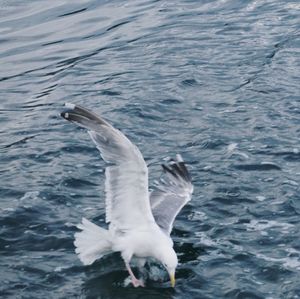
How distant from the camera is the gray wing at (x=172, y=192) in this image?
9648mm

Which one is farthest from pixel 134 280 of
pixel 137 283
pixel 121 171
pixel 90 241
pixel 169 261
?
pixel 121 171

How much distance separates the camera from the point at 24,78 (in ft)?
50.6

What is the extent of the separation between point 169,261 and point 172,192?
165cm

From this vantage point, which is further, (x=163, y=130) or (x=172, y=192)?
(x=163, y=130)

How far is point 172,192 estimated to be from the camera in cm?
1009

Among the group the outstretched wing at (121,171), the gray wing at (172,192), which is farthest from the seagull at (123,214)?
the gray wing at (172,192)

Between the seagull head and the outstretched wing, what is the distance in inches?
15.2

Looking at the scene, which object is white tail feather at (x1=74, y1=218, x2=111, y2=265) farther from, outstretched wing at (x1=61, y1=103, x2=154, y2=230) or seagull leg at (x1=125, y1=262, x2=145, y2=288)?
seagull leg at (x1=125, y1=262, x2=145, y2=288)

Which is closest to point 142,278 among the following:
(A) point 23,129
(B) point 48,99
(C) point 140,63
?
(A) point 23,129

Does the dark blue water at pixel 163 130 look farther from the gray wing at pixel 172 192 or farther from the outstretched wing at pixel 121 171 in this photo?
the outstretched wing at pixel 121 171

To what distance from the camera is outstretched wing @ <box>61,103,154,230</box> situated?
27.7 ft

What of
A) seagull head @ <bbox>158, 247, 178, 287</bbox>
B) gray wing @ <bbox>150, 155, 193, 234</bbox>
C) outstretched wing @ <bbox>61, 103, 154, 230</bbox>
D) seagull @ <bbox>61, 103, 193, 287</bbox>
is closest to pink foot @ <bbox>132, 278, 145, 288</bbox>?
seagull @ <bbox>61, 103, 193, 287</bbox>

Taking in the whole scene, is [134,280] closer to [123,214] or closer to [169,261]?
[169,261]

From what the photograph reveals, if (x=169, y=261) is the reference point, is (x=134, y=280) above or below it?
below
